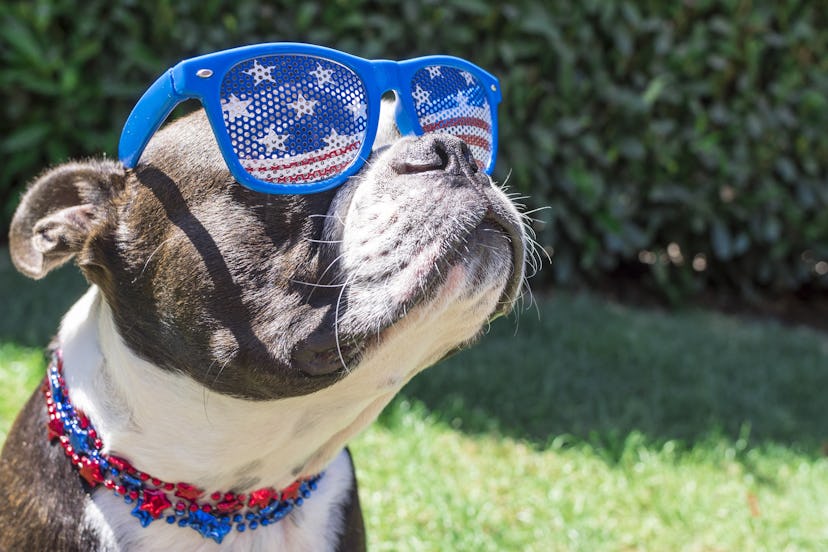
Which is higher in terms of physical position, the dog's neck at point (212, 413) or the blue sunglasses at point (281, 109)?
the blue sunglasses at point (281, 109)

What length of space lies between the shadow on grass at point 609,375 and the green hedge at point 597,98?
67 cm

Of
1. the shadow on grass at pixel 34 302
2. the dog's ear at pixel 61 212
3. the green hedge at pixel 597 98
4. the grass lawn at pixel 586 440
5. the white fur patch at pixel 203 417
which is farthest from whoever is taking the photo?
the green hedge at pixel 597 98

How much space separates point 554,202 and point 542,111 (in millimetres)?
576

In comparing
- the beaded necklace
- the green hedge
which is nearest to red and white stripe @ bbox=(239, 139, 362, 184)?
the beaded necklace

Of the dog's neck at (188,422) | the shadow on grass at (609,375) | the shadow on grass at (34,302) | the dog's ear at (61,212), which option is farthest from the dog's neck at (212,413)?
the shadow on grass at (34,302)

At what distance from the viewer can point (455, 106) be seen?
7.25 feet

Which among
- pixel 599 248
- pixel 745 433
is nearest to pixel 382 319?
pixel 745 433

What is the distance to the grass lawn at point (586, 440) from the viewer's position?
10.5ft

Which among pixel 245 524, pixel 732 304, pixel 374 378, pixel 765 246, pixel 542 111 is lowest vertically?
pixel 732 304

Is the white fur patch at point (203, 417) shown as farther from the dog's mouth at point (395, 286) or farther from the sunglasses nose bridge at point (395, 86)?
the sunglasses nose bridge at point (395, 86)

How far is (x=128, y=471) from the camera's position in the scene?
6.60 ft

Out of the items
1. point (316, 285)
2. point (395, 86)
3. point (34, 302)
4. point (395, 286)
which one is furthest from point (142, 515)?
point (34, 302)

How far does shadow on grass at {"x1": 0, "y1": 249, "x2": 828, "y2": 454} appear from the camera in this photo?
404cm

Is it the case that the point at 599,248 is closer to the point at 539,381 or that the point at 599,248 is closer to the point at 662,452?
the point at 539,381
